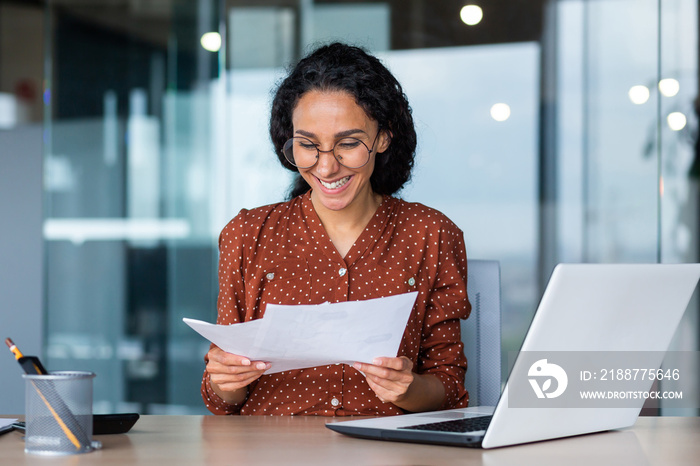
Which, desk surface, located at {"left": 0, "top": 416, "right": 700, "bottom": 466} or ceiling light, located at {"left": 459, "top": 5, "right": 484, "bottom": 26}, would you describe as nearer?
desk surface, located at {"left": 0, "top": 416, "right": 700, "bottom": 466}

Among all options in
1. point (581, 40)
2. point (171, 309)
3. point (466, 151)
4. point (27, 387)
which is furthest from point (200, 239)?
point (27, 387)

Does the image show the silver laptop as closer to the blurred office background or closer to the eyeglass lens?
the eyeglass lens

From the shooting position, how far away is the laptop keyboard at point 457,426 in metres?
1.15

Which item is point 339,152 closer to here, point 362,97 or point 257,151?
point 362,97

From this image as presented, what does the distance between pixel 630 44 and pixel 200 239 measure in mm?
2038

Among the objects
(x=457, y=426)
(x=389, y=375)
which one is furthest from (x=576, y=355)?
(x=389, y=375)

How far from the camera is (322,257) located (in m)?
1.79

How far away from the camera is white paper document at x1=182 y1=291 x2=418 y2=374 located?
116 cm

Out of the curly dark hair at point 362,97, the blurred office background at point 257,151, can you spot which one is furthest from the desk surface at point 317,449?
the blurred office background at point 257,151

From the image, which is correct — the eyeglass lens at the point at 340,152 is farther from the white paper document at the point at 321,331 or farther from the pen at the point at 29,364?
the pen at the point at 29,364

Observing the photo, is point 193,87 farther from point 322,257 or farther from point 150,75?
point 322,257

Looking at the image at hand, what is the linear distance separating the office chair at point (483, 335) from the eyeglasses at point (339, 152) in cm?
36

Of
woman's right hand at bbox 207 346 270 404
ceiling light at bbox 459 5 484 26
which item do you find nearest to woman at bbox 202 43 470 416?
woman's right hand at bbox 207 346 270 404

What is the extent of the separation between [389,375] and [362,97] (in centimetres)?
71
